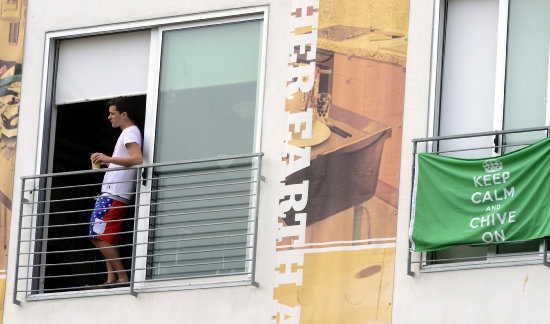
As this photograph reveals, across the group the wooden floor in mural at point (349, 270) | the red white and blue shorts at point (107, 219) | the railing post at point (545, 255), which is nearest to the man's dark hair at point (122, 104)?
the red white and blue shorts at point (107, 219)

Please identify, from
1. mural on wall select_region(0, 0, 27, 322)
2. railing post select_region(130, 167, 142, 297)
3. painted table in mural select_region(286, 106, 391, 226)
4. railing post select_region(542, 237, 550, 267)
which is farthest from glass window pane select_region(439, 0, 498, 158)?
mural on wall select_region(0, 0, 27, 322)

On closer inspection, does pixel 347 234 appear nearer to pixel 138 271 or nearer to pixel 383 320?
pixel 383 320

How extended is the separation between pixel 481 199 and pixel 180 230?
306 centimetres

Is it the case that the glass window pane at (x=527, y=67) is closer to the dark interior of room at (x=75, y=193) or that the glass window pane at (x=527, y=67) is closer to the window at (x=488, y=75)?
the window at (x=488, y=75)

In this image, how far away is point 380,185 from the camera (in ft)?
46.7

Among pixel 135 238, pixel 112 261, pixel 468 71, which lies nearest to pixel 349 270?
pixel 468 71

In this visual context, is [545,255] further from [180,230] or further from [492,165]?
[180,230]

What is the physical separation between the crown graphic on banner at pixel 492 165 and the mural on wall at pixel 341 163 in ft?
3.06

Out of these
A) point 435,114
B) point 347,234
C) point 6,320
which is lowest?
point 6,320

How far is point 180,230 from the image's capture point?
49.6ft

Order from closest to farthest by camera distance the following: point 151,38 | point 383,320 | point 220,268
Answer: point 383,320 < point 220,268 < point 151,38

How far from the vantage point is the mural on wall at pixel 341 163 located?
1408cm

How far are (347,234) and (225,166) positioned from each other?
1.53 m

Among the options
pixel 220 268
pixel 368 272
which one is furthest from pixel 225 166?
pixel 368 272
